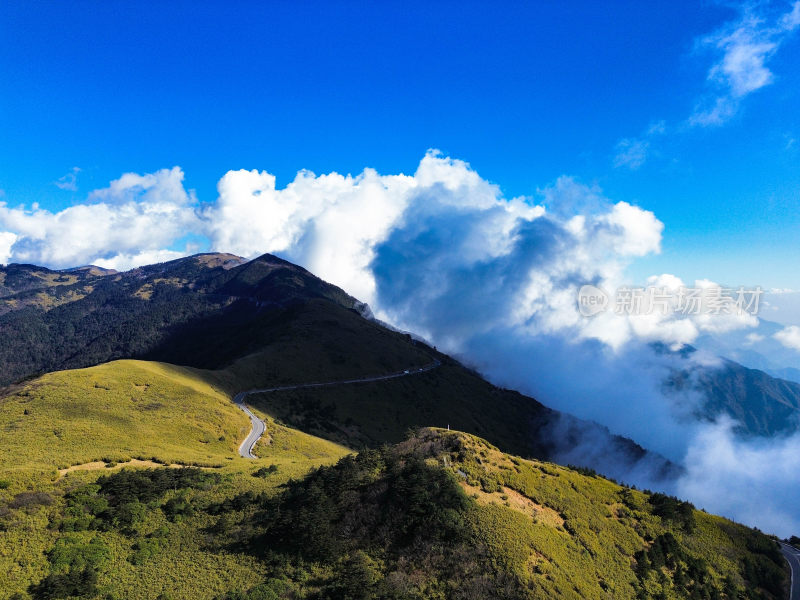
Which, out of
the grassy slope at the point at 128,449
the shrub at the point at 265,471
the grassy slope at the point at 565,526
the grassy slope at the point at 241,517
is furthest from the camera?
the shrub at the point at 265,471

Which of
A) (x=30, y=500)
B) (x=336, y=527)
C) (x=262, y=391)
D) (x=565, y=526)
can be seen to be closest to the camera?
(x=336, y=527)

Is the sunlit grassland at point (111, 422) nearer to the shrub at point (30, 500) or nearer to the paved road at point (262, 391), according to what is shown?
the paved road at point (262, 391)

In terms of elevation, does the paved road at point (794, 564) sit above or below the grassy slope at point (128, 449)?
above

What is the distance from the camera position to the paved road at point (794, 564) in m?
38.7

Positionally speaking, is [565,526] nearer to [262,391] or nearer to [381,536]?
[381,536]

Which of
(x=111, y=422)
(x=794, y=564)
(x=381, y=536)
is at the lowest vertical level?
(x=111, y=422)

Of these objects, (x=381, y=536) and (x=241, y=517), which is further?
(x=241, y=517)

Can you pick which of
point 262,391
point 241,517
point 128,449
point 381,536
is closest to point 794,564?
point 381,536

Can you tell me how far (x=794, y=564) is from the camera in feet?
143

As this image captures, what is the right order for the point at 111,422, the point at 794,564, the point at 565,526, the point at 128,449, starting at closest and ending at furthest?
the point at 565,526 < the point at 794,564 < the point at 128,449 < the point at 111,422

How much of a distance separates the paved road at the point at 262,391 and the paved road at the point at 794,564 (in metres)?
72.1

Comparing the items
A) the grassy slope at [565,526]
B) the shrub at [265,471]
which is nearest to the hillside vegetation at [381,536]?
the grassy slope at [565,526]

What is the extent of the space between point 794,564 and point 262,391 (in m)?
114

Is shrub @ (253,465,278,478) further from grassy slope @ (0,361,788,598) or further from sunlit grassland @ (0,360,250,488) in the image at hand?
sunlit grassland @ (0,360,250,488)
